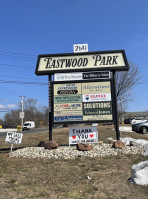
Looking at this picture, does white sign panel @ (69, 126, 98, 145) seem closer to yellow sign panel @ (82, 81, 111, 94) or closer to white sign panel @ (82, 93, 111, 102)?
white sign panel @ (82, 93, 111, 102)

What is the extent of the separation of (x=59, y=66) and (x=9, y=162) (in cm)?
481

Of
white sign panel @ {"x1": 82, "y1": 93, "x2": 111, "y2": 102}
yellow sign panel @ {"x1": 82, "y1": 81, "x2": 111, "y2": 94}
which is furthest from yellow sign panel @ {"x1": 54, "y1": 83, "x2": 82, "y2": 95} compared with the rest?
white sign panel @ {"x1": 82, "y1": 93, "x2": 111, "y2": 102}

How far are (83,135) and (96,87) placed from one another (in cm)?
224

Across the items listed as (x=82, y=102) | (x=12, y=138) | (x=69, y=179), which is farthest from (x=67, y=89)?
(x=69, y=179)

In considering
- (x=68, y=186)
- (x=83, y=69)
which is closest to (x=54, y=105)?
(x=83, y=69)

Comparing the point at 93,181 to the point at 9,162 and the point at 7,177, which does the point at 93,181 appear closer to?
the point at 7,177

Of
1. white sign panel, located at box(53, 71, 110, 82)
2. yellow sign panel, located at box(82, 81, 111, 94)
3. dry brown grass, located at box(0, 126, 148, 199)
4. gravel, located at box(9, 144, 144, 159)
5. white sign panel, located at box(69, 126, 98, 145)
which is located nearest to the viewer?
dry brown grass, located at box(0, 126, 148, 199)

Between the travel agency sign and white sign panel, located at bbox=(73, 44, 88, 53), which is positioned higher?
white sign panel, located at bbox=(73, 44, 88, 53)

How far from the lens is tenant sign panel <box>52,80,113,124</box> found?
9.05m

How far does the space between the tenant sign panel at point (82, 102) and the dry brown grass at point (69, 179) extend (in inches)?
96.8

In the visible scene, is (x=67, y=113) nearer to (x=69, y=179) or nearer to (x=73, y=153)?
(x=73, y=153)

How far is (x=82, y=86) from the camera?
9.24 metres

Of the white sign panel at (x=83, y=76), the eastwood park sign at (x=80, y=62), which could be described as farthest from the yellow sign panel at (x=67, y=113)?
the eastwood park sign at (x=80, y=62)

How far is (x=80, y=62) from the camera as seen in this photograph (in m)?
9.52
